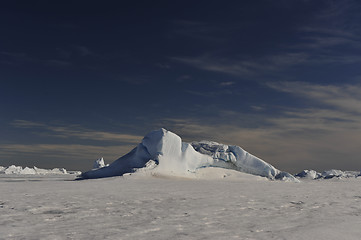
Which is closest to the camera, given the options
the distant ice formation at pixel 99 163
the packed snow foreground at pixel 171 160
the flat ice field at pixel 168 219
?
the flat ice field at pixel 168 219

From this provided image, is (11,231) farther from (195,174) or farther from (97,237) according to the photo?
(195,174)

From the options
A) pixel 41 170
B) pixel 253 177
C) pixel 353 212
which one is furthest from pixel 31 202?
pixel 41 170

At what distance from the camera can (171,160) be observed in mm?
17891

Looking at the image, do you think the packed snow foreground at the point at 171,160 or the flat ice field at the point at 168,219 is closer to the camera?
the flat ice field at the point at 168,219

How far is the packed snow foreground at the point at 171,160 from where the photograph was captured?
1742 centimetres

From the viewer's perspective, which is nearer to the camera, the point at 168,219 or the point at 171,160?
the point at 168,219

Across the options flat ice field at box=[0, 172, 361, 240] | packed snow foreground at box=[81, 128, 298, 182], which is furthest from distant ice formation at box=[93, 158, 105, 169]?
flat ice field at box=[0, 172, 361, 240]

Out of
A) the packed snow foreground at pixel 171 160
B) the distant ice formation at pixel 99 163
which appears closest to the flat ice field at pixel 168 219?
the packed snow foreground at pixel 171 160

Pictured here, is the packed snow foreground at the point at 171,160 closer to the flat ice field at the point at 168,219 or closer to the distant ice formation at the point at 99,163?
the flat ice field at the point at 168,219

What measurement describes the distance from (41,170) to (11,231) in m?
48.3

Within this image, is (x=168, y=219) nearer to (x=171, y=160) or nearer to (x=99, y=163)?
(x=171, y=160)

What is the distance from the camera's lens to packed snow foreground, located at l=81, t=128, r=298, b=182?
17422mm

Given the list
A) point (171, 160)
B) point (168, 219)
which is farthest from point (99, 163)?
point (168, 219)

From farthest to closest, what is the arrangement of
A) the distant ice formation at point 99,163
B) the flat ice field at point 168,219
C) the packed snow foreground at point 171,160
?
the distant ice formation at point 99,163
the packed snow foreground at point 171,160
the flat ice field at point 168,219
